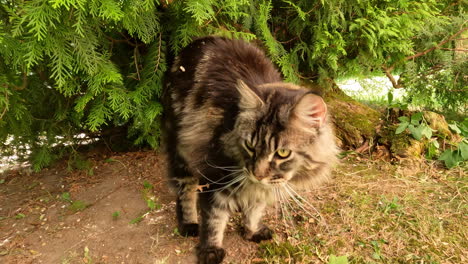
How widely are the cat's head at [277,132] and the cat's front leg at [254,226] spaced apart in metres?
0.63

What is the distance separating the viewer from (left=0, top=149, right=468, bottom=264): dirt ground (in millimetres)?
2271

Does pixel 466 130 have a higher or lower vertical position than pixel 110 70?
lower

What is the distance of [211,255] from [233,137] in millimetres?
890

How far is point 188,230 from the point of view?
8.30 ft

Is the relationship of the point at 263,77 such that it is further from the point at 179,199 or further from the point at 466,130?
the point at 466,130

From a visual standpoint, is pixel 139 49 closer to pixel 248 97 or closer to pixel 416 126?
pixel 248 97

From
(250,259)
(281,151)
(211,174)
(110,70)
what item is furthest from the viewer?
(110,70)

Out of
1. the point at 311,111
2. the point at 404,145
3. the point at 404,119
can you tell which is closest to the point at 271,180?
the point at 311,111

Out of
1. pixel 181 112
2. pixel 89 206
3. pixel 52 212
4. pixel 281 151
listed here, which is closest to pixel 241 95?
pixel 281 151

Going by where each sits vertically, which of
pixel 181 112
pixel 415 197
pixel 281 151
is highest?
pixel 181 112

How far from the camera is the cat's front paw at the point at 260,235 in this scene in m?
2.40

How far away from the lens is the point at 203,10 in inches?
90.4

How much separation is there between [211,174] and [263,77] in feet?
2.74

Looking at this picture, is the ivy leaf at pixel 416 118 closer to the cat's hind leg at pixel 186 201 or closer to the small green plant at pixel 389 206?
the small green plant at pixel 389 206
